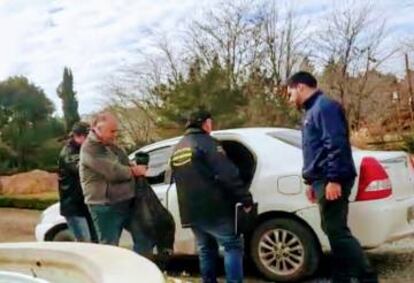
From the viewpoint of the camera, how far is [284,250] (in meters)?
5.88

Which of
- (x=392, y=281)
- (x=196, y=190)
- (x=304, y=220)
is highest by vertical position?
(x=196, y=190)

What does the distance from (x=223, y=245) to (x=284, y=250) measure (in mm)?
919

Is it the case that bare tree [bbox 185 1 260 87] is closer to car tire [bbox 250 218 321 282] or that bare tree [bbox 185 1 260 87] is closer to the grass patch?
the grass patch

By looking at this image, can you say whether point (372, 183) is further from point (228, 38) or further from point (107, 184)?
point (228, 38)

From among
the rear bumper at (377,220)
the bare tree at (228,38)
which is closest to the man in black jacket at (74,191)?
the rear bumper at (377,220)

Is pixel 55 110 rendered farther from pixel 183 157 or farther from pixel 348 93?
pixel 183 157

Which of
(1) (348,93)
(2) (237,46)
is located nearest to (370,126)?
(1) (348,93)

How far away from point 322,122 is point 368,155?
3.94 feet

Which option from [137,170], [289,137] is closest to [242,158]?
[289,137]

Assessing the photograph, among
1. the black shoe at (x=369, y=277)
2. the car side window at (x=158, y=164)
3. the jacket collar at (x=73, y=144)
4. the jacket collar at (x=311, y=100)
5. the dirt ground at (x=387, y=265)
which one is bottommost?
the dirt ground at (x=387, y=265)

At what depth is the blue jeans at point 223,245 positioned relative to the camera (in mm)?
5070

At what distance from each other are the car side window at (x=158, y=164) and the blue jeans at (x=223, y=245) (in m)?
1.41

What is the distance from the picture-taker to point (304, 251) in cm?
582

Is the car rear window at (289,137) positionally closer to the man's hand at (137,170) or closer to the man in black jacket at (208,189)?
the man in black jacket at (208,189)
